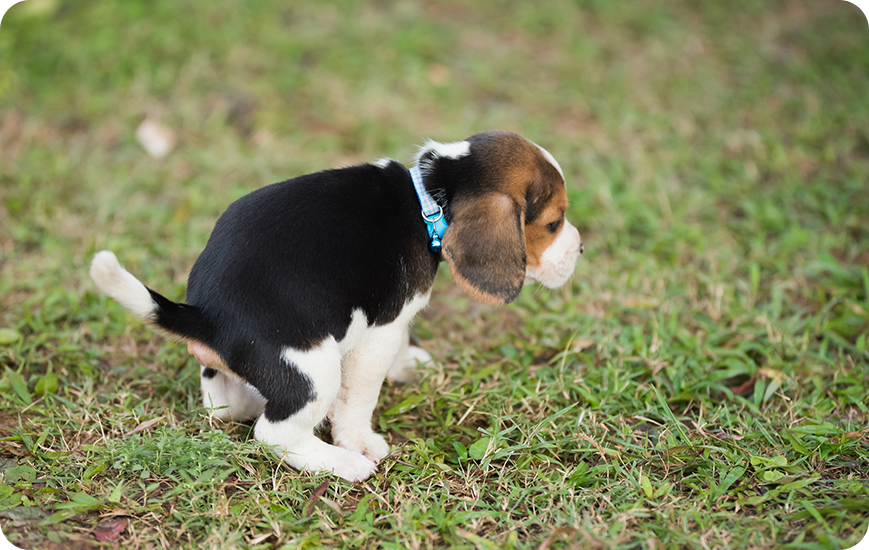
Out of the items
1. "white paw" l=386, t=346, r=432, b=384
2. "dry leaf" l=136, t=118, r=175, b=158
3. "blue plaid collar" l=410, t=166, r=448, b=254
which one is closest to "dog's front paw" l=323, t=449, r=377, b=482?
"white paw" l=386, t=346, r=432, b=384

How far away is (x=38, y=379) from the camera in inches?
149

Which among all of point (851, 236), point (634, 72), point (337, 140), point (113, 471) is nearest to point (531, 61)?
point (634, 72)

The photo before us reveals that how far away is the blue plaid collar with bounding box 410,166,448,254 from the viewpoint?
3.36m

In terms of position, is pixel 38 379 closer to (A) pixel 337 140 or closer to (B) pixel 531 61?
(A) pixel 337 140

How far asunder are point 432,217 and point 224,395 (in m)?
1.38

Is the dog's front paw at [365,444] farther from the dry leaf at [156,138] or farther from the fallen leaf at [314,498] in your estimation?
the dry leaf at [156,138]

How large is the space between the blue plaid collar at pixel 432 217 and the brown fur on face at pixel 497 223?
85 mm

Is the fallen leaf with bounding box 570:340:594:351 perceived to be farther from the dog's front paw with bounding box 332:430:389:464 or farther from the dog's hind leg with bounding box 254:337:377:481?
the dog's hind leg with bounding box 254:337:377:481

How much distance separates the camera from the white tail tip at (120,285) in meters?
2.77

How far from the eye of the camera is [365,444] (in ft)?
11.4

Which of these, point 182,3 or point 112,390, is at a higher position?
point 182,3

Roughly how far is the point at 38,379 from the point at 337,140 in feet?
11.4

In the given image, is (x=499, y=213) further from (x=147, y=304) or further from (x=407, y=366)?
(x=147, y=304)

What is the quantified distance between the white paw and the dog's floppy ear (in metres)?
0.93
